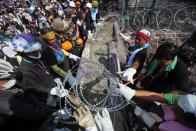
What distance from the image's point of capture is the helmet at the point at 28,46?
12.2 ft

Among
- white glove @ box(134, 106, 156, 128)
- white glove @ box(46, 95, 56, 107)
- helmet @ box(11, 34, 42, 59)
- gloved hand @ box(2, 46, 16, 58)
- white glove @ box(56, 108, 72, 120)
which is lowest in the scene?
white glove @ box(56, 108, 72, 120)

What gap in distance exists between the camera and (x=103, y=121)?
115 inches

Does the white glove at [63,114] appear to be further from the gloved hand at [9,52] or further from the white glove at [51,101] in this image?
the gloved hand at [9,52]

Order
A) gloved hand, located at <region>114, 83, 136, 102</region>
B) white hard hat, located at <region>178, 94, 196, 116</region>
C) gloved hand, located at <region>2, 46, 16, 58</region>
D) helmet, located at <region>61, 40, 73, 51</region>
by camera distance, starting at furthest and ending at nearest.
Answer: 1. helmet, located at <region>61, 40, 73, 51</region>
2. gloved hand, located at <region>2, 46, 16, 58</region>
3. gloved hand, located at <region>114, 83, 136, 102</region>
4. white hard hat, located at <region>178, 94, 196, 116</region>

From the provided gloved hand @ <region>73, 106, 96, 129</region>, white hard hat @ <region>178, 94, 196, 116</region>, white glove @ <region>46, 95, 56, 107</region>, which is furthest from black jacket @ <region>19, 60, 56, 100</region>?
white hard hat @ <region>178, 94, 196, 116</region>

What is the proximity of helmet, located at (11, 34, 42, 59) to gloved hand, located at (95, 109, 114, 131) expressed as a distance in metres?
1.52

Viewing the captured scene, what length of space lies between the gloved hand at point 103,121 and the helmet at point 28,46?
1.52 m

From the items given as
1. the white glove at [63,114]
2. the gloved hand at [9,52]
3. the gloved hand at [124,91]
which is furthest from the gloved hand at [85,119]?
the gloved hand at [9,52]

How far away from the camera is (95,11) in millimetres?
11914

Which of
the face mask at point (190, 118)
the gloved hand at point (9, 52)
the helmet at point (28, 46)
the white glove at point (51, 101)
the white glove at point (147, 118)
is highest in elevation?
the helmet at point (28, 46)

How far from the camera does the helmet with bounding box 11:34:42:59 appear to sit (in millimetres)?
3722

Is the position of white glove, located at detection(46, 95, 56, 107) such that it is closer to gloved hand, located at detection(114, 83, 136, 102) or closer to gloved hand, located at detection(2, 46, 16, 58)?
gloved hand, located at detection(2, 46, 16, 58)

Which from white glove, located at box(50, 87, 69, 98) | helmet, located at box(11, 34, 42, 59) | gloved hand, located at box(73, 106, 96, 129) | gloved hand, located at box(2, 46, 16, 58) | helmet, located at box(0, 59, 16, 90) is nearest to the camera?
gloved hand, located at box(73, 106, 96, 129)

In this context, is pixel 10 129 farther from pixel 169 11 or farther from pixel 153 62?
pixel 169 11
